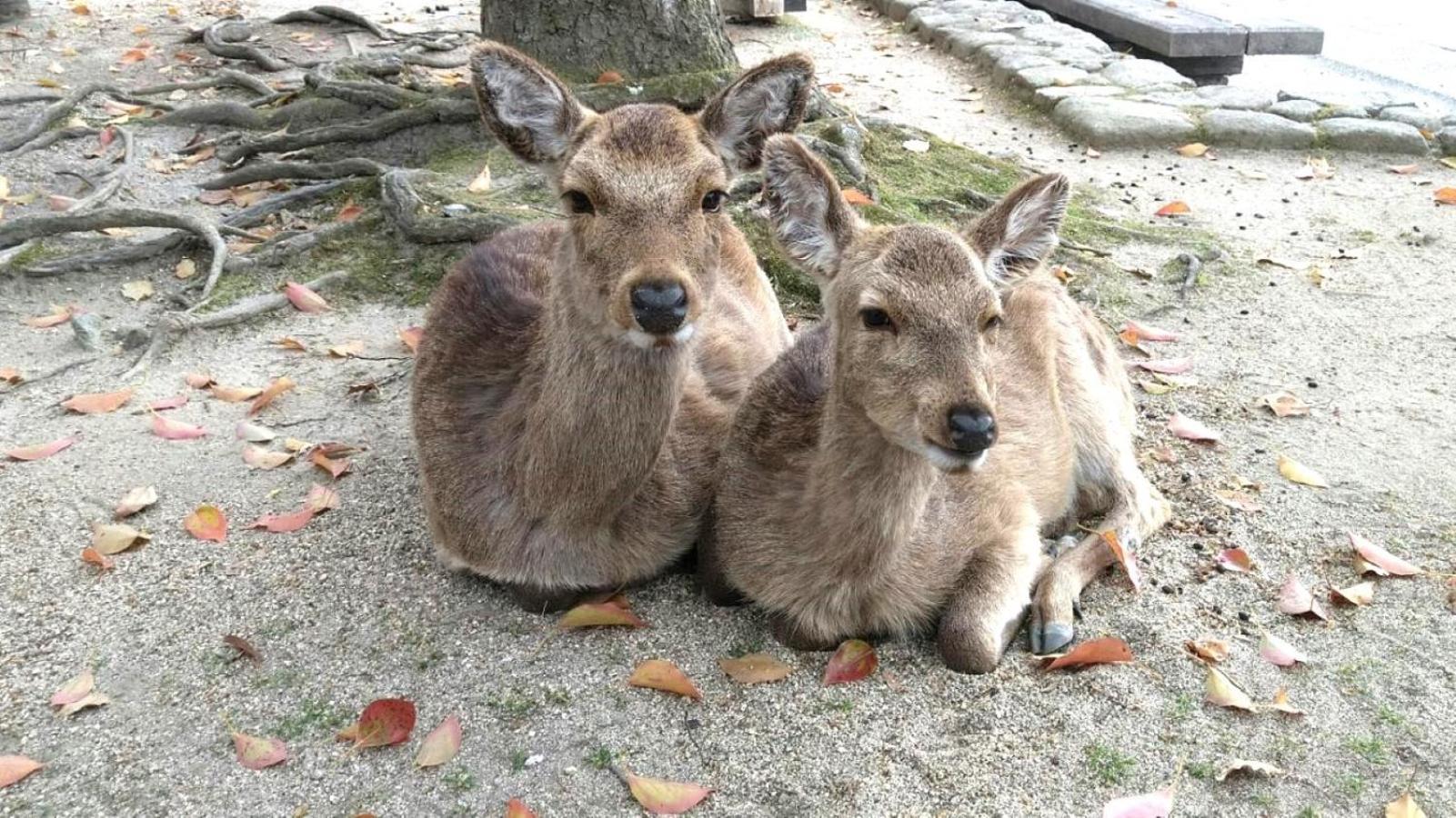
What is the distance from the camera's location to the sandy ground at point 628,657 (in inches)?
131

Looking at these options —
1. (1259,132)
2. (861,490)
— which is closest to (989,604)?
(861,490)

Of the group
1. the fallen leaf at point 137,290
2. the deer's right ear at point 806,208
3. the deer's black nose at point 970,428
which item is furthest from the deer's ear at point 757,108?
the fallen leaf at point 137,290

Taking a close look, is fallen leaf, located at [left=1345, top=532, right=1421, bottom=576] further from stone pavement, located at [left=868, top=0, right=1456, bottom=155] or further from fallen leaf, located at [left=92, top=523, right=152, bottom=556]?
stone pavement, located at [left=868, top=0, right=1456, bottom=155]

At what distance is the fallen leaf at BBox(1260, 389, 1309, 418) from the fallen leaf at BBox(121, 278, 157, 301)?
5830 mm

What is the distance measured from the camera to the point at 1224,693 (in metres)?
3.60

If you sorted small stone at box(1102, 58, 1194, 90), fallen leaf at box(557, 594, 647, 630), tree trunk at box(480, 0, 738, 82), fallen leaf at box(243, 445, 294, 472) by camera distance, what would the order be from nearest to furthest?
fallen leaf at box(557, 594, 647, 630)
fallen leaf at box(243, 445, 294, 472)
tree trunk at box(480, 0, 738, 82)
small stone at box(1102, 58, 1194, 90)

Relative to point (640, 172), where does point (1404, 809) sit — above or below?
below

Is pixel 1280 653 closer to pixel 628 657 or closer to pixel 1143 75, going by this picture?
pixel 628 657

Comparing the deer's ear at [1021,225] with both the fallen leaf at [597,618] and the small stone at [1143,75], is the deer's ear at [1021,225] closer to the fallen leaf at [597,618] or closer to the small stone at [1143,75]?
the fallen leaf at [597,618]

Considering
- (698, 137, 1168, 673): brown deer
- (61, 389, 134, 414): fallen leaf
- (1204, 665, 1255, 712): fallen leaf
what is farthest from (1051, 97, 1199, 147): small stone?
(61, 389, 134, 414): fallen leaf

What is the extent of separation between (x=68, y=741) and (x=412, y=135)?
4713mm

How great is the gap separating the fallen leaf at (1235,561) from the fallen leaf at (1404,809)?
1181 millimetres

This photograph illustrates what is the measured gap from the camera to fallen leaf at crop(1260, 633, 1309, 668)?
3.77 metres

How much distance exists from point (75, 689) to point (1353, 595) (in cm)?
424
